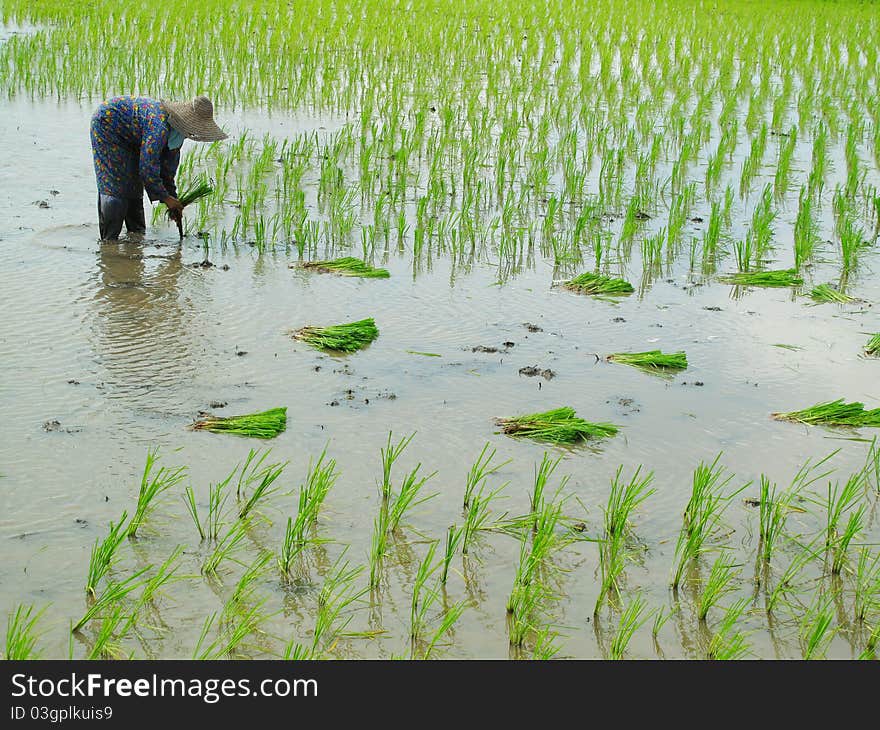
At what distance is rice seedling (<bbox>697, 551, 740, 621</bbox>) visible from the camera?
106 inches

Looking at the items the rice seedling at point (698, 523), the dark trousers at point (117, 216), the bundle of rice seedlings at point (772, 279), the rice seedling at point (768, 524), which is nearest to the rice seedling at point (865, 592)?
the rice seedling at point (768, 524)

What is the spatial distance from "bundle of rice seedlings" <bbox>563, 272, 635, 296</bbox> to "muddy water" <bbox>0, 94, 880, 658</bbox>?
10 cm

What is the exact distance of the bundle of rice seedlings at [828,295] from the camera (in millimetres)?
5277

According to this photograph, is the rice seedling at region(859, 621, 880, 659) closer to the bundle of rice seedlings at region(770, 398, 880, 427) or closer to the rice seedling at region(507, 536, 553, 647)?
the rice seedling at region(507, 536, 553, 647)

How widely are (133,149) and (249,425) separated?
7.75 ft

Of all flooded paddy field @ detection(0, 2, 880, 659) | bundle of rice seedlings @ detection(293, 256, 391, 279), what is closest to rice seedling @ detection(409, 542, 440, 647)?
flooded paddy field @ detection(0, 2, 880, 659)

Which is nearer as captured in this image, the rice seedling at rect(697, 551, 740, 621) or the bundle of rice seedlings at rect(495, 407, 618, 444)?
the rice seedling at rect(697, 551, 740, 621)

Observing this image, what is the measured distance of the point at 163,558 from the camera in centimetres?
281

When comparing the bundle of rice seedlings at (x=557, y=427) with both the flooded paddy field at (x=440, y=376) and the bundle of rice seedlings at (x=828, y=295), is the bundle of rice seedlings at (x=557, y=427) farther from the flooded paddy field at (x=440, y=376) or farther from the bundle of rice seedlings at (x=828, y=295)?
the bundle of rice seedlings at (x=828, y=295)

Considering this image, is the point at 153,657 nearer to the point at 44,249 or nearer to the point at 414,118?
the point at 44,249

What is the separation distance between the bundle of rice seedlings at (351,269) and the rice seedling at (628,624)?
2.82 meters

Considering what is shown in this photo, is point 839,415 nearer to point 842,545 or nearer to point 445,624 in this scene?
point 842,545

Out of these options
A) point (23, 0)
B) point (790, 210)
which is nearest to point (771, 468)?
point (790, 210)

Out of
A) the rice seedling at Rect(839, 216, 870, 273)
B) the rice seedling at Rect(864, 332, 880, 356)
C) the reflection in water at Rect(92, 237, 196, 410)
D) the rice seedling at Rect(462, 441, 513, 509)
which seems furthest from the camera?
the rice seedling at Rect(839, 216, 870, 273)
